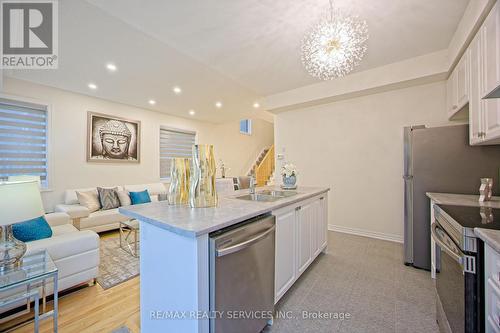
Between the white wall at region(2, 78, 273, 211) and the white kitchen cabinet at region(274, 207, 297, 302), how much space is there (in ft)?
14.4

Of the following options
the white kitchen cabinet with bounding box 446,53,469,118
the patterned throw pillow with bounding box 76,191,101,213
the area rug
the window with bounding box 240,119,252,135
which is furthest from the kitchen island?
the window with bounding box 240,119,252,135

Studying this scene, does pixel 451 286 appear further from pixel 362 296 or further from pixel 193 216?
pixel 193 216

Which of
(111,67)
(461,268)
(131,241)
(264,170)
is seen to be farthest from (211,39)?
(264,170)

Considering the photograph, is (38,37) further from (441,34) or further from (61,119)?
(441,34)

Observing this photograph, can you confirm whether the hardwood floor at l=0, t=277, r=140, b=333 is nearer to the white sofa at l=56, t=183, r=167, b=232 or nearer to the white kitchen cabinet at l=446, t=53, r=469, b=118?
the white sofa at l=56, t=183, r=167, b=232

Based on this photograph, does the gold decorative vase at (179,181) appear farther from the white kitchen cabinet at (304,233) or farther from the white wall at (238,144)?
the white wall at (238,144)

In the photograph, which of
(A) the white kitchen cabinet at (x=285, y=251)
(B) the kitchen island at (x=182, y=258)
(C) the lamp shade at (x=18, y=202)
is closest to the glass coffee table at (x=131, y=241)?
(C) the lamp shade at (x=18, y=202)

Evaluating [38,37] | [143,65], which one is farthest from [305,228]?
[38,37]

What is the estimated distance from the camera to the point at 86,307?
70.2 inches

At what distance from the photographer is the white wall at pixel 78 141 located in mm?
3688

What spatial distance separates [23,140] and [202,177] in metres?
4.11

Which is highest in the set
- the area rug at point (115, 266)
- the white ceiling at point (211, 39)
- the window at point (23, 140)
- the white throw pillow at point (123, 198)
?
the white ceiling at point (211, 39)

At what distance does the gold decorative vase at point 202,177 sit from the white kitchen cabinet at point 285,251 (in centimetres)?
59

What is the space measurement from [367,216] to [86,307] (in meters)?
3.99
